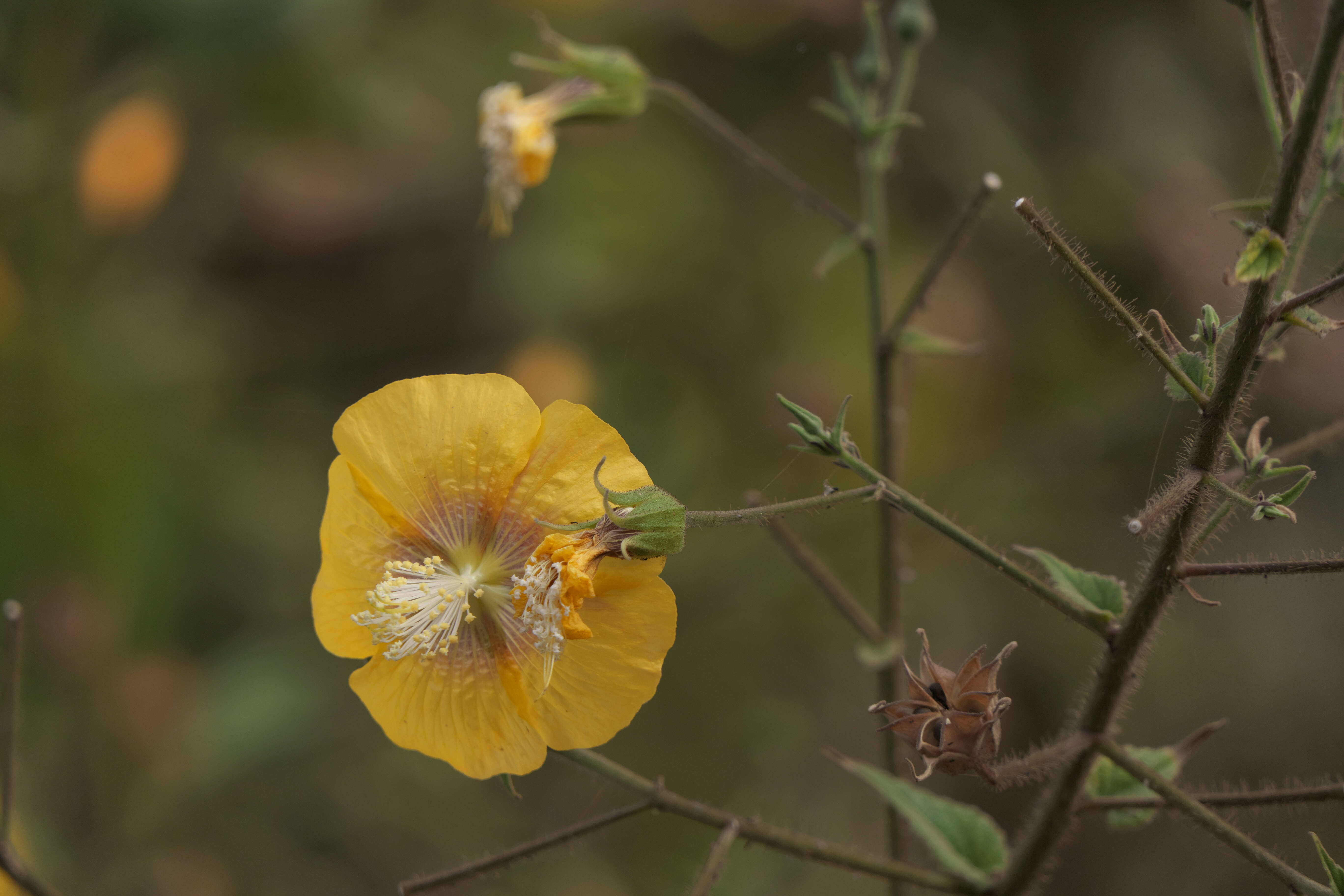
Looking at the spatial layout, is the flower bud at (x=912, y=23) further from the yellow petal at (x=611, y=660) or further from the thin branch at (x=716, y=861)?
the thin branch at (x=716, y=861)

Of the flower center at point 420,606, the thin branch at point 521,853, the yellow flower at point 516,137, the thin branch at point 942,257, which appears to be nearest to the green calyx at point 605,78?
the yellow flower at point 516,137

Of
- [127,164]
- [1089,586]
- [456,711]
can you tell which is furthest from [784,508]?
[127,164]

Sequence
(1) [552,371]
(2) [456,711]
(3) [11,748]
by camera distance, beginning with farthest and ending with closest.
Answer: (1) [552,371] < (3) [11,748] < (2) [456,711]

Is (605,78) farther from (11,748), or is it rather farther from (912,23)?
(11,748)

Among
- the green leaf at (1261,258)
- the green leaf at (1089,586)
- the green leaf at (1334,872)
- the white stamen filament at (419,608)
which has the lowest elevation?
the green leaf at (1334,872)

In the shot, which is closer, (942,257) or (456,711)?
(456,711)

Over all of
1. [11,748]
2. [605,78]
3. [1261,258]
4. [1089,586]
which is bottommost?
[11,748]

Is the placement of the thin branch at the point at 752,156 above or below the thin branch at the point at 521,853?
above
